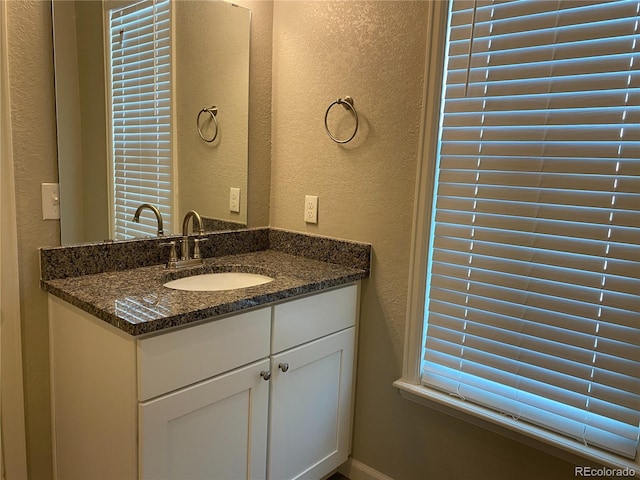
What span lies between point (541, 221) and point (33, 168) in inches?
63.0

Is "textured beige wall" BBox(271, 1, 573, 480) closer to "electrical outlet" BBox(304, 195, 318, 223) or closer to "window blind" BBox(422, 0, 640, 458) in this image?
"electrical outlet" BBox(304, 195, 318, 223)

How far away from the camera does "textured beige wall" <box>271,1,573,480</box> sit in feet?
5.43

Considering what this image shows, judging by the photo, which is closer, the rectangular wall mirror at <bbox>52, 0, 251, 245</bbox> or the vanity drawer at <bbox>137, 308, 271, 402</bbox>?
the vanity drawer at <bbox>137, 308, 271, 402</bbox>

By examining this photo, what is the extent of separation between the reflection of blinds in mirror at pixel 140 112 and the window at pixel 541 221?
1.03 metres

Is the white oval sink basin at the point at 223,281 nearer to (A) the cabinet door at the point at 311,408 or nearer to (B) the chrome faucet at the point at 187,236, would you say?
(B) the chrome faucet at the point at 187,236

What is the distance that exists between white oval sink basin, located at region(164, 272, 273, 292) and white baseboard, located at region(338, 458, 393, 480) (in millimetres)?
900

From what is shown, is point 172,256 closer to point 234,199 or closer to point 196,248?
point 196,248

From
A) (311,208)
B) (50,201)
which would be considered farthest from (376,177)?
(50,201)

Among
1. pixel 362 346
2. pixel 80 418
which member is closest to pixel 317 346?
pixel 362 346

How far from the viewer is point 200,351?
1.31 metres

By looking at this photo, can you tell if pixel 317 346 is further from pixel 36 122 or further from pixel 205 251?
pixel 36 122

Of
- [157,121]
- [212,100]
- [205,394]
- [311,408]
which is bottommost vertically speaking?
[311,408]

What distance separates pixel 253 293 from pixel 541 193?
3.10 ft

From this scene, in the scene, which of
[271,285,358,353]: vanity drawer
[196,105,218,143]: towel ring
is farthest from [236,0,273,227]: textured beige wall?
[271,285,358,353]: vanity drawer
